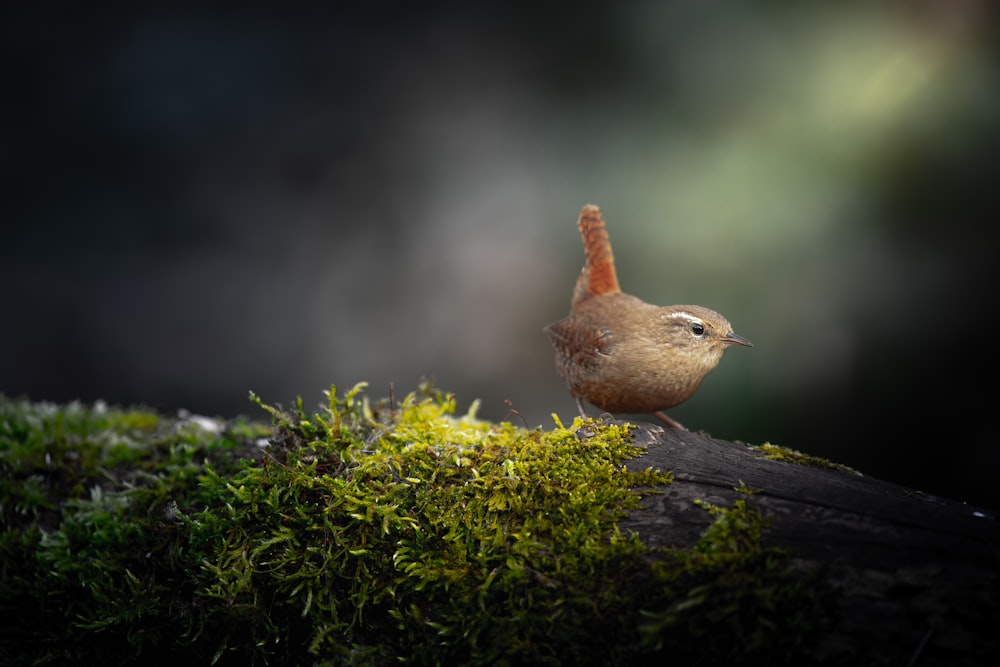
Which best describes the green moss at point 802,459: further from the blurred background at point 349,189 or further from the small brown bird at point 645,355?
the blurred background at point 349,189

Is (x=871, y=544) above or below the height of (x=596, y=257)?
below

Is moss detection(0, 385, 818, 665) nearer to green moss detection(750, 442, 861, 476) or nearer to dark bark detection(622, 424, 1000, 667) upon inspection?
dark bark detection(622, 424, 1000, 667)

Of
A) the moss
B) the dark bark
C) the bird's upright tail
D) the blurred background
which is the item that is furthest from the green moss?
the blurred background

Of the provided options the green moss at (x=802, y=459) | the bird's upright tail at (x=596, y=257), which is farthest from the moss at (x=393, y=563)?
the bird's upright tail at (x=596, y=257)

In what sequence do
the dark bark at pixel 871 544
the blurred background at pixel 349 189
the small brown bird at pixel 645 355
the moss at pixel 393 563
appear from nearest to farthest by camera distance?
the dark bark at pixel 871 544 → the moss at pixel 393 563 → the small brown bird at pixel 645 355 → the blurred background at pixel 349 189

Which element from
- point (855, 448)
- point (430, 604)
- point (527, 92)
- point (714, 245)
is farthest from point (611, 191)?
point (430, 604)

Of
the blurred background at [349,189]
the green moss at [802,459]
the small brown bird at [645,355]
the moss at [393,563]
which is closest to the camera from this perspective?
the moss at [393,563]

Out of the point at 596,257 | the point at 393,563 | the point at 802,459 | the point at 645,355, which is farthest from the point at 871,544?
the point at 596,257

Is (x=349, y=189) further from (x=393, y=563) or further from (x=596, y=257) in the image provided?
(x=393, y=563)
